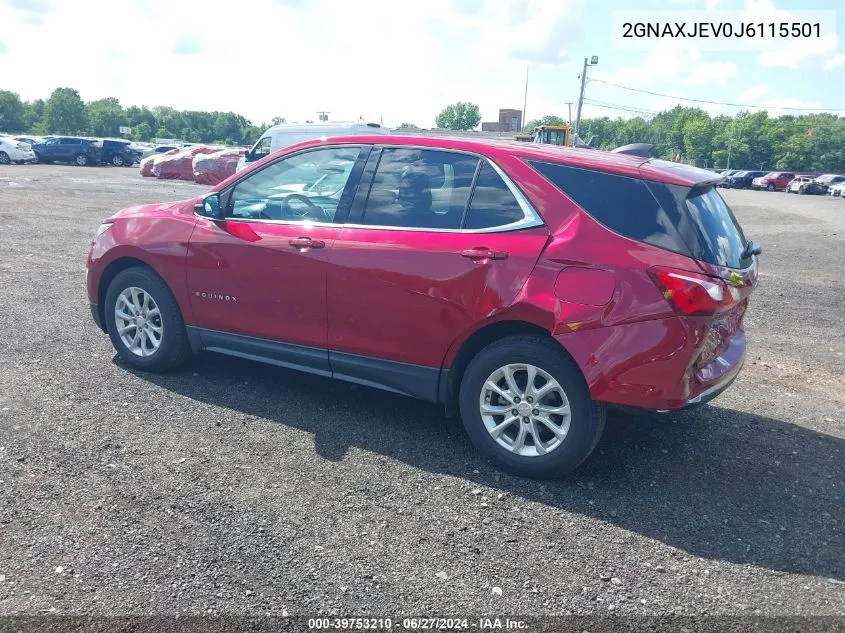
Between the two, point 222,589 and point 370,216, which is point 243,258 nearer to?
point 370,216

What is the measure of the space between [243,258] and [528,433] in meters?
2.30

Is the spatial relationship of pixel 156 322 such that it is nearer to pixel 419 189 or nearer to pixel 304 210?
pixel 304 210

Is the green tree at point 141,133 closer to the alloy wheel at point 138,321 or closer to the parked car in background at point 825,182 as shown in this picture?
the parked car in background at point 825,182

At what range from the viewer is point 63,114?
380 feet

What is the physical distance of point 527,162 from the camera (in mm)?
4328

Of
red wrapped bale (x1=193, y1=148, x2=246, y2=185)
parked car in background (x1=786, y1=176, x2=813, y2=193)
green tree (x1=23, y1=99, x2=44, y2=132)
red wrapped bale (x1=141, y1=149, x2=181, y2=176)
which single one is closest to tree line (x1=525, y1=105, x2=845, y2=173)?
parked car in background (x1=786, y1=176, x2=813, y2=193)

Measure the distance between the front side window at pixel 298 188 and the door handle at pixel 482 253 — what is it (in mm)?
1077

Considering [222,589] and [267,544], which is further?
[267,544]

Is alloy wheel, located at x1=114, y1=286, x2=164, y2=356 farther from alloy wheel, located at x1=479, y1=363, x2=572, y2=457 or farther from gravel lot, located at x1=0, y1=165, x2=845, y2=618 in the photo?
alloy wheel, located at x1=479, y1=363, x2=572, y2=457

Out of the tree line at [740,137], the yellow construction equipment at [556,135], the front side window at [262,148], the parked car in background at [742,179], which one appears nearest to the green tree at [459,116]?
the tree line at [740,137]

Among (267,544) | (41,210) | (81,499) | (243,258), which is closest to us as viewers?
(267,544)

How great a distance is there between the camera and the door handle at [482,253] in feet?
13.6

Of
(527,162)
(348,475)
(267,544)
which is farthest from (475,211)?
(267,544)

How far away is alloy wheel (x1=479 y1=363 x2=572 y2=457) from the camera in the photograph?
4.08 m
